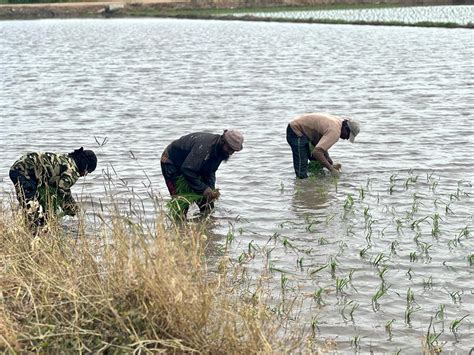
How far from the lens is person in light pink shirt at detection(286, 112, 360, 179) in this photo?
10.1 metres

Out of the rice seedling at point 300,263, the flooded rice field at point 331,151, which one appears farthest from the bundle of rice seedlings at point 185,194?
the rice seedling at point 300,263

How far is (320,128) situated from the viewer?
10.3m

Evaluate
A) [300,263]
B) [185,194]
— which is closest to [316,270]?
[300,263]

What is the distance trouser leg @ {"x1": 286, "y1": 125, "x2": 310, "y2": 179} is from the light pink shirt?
7 centimetres

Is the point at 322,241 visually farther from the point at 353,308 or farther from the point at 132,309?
A: the point at 132,309

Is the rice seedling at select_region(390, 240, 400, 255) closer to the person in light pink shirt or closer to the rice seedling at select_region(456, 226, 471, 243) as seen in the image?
the rice seedling at select_region(456, 226, 471, 243)

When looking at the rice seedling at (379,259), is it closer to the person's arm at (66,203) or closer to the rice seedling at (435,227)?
the rice seedling at (435,227)

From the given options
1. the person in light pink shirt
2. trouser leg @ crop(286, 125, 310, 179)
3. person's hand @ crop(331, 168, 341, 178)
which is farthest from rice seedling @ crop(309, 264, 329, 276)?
person's hand @ crop(331, 168, 341, 178)

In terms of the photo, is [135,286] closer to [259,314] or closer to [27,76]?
[259,314]

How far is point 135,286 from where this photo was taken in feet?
16.2

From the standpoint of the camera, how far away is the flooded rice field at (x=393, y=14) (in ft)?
140

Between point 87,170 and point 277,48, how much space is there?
25.6 meters

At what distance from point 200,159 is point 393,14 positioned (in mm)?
41570

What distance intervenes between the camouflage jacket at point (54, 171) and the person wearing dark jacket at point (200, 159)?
3.99ft
